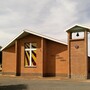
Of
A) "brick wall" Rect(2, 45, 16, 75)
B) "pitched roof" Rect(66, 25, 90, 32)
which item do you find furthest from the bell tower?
"brick wall" Rect(2, 45, 16, 75)

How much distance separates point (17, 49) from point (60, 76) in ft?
20.8

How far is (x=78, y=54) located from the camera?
25.3 m

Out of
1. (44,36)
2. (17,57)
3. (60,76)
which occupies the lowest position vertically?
(60,76)

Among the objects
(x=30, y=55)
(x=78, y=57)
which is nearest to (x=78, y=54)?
(x=78, y=57)

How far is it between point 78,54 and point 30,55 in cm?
662

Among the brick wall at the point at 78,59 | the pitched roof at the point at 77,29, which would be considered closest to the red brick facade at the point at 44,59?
the brick wall at the point at 78,59

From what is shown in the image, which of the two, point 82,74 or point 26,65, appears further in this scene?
point 26,65

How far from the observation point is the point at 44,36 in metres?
28.3

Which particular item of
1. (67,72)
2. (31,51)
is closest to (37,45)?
(31,51)

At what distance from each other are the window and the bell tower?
5.19 meters

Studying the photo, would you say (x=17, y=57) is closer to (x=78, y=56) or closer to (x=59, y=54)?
(x=59, y=54)

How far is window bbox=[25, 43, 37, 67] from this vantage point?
96.7ft

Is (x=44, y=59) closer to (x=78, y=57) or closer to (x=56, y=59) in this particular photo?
(x=56, y=59)

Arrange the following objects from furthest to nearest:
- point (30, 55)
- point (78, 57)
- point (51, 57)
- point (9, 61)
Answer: point (9, 61) < point (30, 55) < point (51, 57) < point (78, 57)
